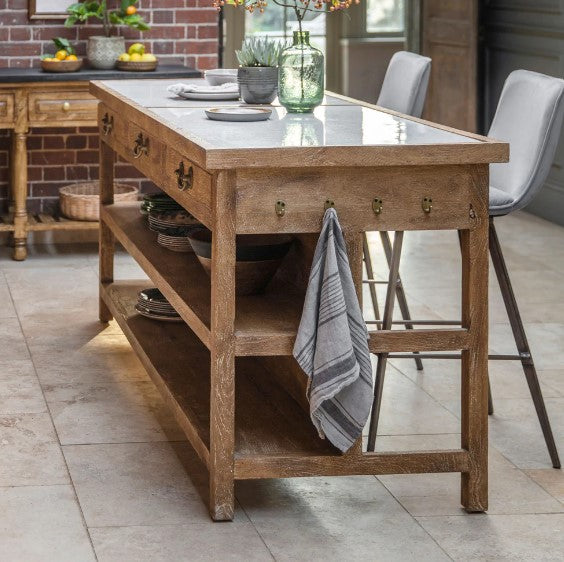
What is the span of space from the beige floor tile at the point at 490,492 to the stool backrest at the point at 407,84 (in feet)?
4.53

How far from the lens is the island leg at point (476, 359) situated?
9.61 ft

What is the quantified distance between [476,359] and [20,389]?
1694 millimetres

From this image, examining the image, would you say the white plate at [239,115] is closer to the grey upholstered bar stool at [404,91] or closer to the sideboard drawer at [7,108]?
the grey upholstered bar stool at [404,91]

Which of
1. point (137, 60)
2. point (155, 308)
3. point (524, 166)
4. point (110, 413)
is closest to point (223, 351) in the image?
point (110, 413)

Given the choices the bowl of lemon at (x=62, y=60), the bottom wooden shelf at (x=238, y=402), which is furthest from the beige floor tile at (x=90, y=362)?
the bowl of lemon at (x=62, y=60)

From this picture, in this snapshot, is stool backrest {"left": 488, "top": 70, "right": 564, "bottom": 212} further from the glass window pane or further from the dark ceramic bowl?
the glass window pane

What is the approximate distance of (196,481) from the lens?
127 inches

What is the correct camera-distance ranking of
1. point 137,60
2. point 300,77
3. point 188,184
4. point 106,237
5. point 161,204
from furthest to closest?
1. point 137,60
2. point 106,237
3. point 161,204
4. point 300,77
5. point 188,184

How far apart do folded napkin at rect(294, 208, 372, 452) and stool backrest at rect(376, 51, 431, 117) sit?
1.47 metres

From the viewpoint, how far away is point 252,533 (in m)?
2.88

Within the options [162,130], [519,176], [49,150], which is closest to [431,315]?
[519,176]

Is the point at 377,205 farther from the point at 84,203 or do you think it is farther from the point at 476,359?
the point at 84,203

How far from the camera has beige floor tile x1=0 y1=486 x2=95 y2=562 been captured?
275cm

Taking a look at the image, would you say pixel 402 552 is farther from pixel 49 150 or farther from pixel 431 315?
pixel 49 150
